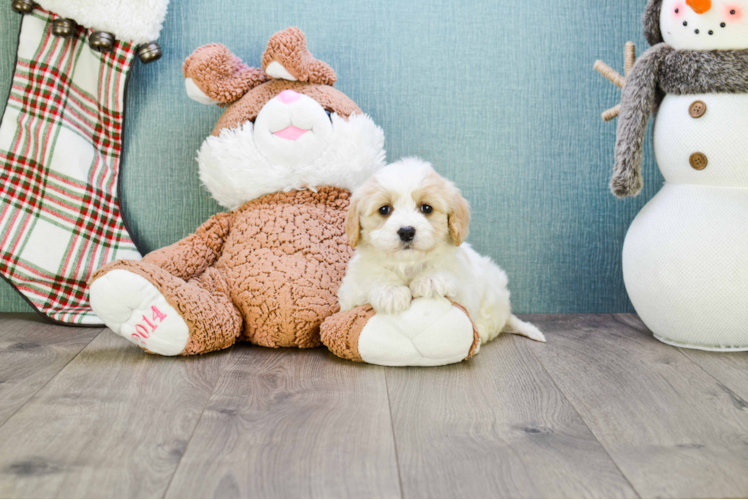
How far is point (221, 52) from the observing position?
5.36ft

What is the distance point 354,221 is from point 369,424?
458 mm

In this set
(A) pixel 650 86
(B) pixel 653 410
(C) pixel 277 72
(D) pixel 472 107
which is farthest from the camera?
(D) pixel 472 107

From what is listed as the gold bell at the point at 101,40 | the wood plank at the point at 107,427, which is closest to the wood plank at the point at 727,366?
the wood plank at the point at 107,427

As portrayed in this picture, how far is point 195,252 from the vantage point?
1.63 metres

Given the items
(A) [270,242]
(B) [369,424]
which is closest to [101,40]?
(A) [270,242]

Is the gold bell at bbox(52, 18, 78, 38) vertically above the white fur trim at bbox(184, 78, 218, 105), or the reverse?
the gold bell at bbox(52, 18, 78, 38)

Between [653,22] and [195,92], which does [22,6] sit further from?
[653,22]

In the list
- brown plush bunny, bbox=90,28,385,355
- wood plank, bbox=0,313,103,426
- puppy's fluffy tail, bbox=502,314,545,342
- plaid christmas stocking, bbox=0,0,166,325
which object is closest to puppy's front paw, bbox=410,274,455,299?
brown plush bunny, bbox=90,28,385,355

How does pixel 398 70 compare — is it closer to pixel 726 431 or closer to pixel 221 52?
pixel 221 52

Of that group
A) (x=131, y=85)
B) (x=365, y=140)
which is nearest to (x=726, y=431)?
(x=365, y=140)

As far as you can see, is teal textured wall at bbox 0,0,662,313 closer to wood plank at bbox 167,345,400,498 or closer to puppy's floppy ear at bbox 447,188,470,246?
puppy's floppy ear at bbox 447,188,470,246

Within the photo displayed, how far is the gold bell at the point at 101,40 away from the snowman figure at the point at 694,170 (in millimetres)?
1342

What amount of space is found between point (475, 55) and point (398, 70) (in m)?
0.23

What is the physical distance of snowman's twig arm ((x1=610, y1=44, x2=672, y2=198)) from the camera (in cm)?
152
